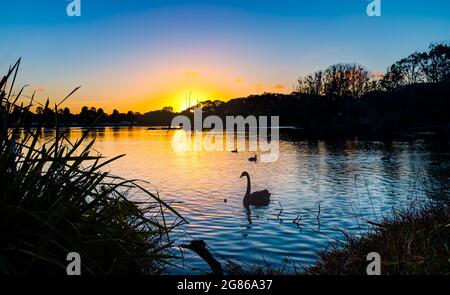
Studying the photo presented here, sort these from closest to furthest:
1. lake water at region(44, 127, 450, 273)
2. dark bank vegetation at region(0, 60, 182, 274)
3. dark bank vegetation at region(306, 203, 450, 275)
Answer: dark bank vegetation at region(0, 60, 182, 274)
dark bank vegetation at region(306, 203, 450, 275)
lake water at region(44, 127, 450, 273)

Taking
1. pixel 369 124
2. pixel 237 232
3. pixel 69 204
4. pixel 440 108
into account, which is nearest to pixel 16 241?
pixel 69 204

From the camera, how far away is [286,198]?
24.3 m

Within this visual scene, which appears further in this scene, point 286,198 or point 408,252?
point 286,198

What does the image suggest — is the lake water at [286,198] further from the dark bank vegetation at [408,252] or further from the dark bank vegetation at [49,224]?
the dark bank vegetation at [49,224]

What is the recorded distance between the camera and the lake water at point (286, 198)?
1378cm

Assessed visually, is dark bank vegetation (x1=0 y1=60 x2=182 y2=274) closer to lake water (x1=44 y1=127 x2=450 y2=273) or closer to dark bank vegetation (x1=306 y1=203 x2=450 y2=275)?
lake water (x1=44 y1=127 x2=450 y2=273)

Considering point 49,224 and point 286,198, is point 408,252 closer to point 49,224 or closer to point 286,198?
point 49,224

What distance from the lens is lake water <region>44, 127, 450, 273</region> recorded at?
13.8m

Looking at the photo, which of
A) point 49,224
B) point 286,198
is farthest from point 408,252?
point 286,198

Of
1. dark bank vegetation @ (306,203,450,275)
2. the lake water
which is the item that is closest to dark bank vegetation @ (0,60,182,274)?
the lake water

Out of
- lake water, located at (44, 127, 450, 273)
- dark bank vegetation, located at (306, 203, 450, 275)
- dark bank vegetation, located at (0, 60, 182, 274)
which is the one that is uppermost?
dark bank vegetation, located at (0, 60, 182, 274)

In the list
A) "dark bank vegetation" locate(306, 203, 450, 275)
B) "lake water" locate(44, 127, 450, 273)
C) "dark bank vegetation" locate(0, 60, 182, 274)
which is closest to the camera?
"dark bank vegetation" locate(0, 60, 182, 274)
